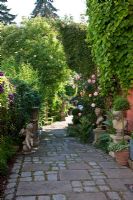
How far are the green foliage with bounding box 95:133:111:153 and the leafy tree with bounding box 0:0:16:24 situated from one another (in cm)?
2659

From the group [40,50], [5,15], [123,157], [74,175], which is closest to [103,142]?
[123,157]

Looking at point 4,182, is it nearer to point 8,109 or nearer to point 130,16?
point 8,109

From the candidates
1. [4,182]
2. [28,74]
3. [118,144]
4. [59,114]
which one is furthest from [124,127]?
[59,114]

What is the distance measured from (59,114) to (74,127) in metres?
6.43

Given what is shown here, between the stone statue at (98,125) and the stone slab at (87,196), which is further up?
the stone statue at (98,125)

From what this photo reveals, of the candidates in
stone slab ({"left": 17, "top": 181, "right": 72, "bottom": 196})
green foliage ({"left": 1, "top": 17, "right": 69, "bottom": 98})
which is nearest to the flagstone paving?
stone slab ({"left": 17, "top": 181, "right": 72, "bottom": 196})

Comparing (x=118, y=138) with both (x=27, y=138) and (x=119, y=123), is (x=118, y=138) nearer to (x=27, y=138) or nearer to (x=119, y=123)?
(x=119, y=123)

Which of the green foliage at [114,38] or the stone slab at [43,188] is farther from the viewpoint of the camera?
the green foliage at [114,38]

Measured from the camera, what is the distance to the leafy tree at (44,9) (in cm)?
3531

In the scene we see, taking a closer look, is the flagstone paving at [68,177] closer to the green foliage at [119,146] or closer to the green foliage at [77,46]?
the green foliage at [119,146]

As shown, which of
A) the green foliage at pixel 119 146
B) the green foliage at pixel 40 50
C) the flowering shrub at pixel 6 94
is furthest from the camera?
the green foliage at pixel 40 50

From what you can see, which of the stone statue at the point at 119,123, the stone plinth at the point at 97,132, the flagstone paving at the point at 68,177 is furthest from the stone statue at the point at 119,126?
the stone plinth at the point at 97,132

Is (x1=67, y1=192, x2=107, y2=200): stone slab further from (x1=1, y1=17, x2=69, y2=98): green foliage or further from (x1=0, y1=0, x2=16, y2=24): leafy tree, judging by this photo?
(x1=0, y1=0, x2=16, y2=24): leafy tree

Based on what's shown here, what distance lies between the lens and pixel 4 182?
5.80m
